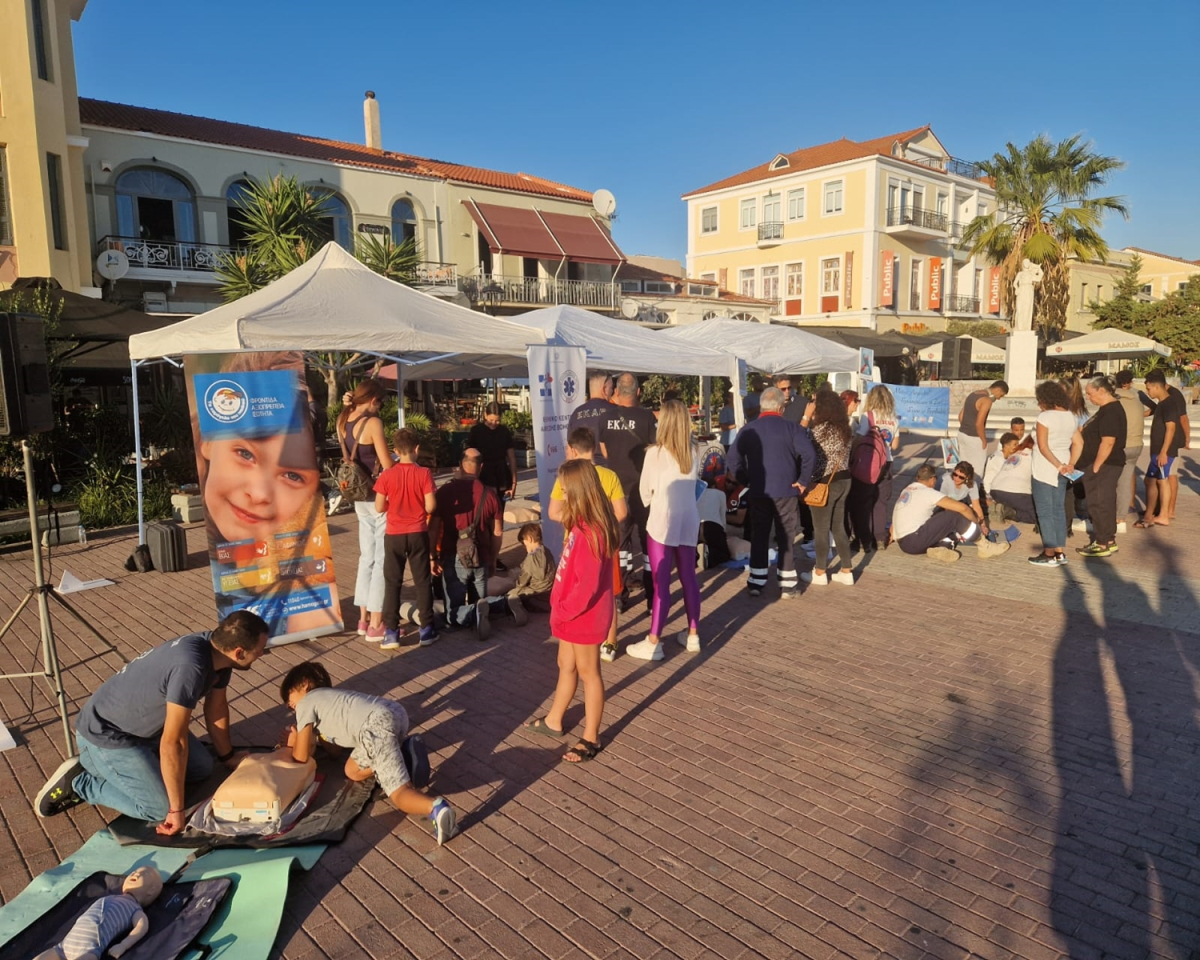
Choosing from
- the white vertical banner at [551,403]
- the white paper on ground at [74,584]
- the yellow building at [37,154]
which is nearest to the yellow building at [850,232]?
the yellow building at [37,154]

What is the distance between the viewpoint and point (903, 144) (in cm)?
4069

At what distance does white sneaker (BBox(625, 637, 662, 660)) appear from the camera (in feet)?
19.5

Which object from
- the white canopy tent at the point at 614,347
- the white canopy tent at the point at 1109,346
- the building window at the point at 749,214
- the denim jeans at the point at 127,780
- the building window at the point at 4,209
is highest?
the building window at the point at 749,214

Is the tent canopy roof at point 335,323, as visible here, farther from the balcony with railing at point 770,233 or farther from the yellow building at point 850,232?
the balcony with railing at point 770,233

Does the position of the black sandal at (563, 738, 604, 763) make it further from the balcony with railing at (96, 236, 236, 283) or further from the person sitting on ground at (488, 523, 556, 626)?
the balcony with railing at (96, 236, 236, 283)

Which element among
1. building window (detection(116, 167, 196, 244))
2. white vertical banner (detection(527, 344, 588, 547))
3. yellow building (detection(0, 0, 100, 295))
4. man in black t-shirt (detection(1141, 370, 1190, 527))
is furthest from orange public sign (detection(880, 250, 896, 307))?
white vertical banner (detection(527, 344, 588, 547))

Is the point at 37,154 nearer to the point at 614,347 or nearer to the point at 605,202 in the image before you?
the point at 614,347

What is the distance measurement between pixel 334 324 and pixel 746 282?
39.5 m

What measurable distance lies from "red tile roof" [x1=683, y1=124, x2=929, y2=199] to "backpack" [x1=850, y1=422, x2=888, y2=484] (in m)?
34.1

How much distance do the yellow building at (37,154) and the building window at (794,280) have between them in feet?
104

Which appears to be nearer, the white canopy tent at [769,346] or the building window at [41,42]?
the white canopy tent at [769,346]

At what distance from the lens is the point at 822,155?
136 ft

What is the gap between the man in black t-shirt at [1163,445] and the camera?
383 inches

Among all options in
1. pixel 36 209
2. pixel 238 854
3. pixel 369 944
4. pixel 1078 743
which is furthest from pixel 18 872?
pixel 36 209
